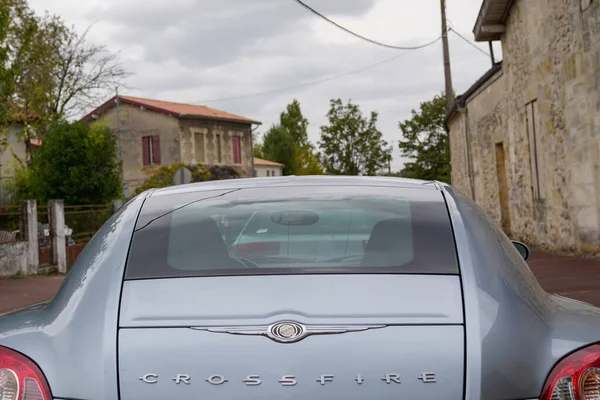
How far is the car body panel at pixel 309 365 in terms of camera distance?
2.12 m

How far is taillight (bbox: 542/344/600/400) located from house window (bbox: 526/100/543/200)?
1436 cm

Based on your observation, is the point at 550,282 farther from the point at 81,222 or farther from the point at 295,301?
the point at 81,222

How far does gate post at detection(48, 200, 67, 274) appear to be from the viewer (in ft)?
67.7

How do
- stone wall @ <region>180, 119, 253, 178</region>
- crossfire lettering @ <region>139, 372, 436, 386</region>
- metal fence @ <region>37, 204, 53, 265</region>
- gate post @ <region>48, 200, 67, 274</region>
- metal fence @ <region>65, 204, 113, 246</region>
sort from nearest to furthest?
crossfire lettering @ <region>139, 372, 436, 386</region>, metal fence @ <region>37, 204, 53, 265</region>, gate post @ <region>48, 200, 67, 274</region>, metal fence @ <region>65, 204, 113, 246</region>, stone wall @ <region>180, 119, 253, 178</region>

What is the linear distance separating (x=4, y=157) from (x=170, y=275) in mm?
40300

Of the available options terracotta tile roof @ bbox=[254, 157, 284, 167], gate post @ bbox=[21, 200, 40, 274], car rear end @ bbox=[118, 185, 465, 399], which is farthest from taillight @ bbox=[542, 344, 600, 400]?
terracotta tile roof @ bbox=[254, 157, 284, 167]

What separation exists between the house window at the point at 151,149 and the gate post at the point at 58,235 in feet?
90.1

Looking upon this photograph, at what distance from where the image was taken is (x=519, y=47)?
56.6 feet

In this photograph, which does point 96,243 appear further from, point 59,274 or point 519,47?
point 59,274

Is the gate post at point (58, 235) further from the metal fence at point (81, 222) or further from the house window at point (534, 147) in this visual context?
the house window at point (534, 147)

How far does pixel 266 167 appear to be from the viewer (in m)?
72.3

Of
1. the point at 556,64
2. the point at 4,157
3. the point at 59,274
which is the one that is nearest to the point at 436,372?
the point at 556,64

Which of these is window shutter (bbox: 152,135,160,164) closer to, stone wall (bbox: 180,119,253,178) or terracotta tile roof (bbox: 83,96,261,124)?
stone wall (bbox: 180,119,253,178)

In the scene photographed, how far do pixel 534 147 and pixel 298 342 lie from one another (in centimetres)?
A: 1525
